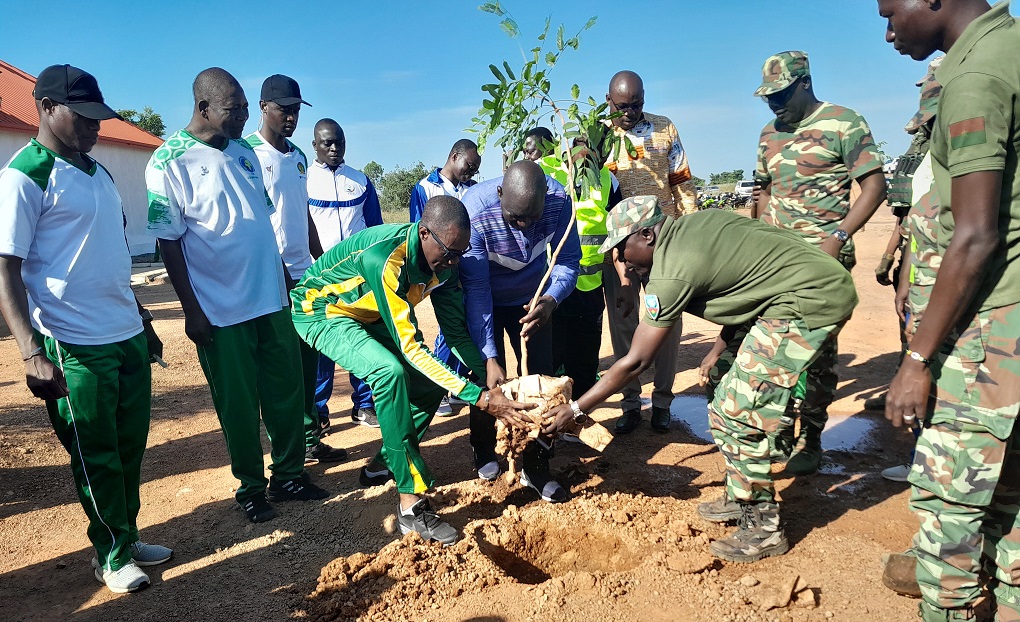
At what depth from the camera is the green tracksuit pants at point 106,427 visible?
10.0ft

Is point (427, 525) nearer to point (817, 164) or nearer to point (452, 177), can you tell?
point (817, 164)

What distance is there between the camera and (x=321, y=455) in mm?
4801

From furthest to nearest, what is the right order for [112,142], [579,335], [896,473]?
[112,142]
[579,335]
[896,473]

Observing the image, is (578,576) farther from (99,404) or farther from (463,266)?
(99,404)

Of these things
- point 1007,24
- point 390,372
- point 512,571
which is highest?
point 1007,24

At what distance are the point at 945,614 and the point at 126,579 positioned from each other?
3.40m

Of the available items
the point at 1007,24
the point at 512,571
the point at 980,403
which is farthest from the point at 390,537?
the point at 1007,24

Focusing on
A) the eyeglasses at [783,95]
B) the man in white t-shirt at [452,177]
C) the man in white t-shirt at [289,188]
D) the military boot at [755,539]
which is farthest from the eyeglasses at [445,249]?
the man in white t-shirt at [452,177]

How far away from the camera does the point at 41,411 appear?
6.05m

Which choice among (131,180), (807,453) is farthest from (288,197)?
(131,180)

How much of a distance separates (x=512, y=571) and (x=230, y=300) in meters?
2.05

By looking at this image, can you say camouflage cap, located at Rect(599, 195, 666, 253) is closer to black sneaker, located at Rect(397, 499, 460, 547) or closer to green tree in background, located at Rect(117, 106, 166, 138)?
black sneaker, located at Rect(397, 499, 460, 547)

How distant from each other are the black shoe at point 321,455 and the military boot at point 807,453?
2.95 meters

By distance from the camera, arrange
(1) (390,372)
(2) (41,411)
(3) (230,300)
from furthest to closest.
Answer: (2) (41,411) → (3) (230,300) → (1) (390,372)
